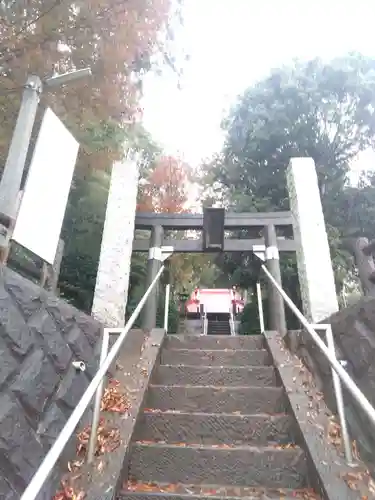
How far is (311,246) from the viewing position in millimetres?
5309

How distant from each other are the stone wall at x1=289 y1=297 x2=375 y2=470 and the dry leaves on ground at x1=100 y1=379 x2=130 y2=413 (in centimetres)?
156

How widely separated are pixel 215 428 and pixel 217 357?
42.1 inches

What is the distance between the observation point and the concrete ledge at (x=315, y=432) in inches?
85.6

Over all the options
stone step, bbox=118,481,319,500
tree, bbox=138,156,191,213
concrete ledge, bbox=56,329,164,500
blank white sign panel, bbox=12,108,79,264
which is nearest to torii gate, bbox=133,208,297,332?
concrete ledge, bbox=56,329,164,500

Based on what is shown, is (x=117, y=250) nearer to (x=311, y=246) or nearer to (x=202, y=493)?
(x=311, y=246)

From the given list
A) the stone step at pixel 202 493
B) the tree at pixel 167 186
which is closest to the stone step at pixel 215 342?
the stone step at pixel 202 493

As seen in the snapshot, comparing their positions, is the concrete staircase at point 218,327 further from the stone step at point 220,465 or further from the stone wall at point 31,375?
the stone step at point 220,465

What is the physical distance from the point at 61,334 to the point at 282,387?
181 centimetres

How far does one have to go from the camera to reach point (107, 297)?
198 inches

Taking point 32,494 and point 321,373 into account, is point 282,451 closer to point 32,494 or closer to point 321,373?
point 321,373

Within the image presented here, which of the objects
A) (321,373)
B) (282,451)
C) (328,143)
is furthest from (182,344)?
(328,143)

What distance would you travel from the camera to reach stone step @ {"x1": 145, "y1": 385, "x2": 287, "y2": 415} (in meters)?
3.20

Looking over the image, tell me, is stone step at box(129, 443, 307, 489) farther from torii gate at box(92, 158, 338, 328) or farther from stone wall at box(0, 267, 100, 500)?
torii gate at box(92, 158, 338, 328)

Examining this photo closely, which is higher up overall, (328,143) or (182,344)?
(328,143)
